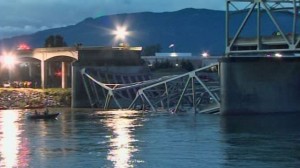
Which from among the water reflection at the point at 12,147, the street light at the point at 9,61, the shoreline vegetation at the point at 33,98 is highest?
the street light at the point at 9,61

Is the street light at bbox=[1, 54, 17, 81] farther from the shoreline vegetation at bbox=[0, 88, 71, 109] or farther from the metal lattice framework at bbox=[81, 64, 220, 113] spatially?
the metal lattice framework at bbox=[81, 64, 220, 113]

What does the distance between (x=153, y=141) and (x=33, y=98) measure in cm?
7432

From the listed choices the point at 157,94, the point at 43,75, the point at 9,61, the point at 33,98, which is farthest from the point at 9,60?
the point at 157,94

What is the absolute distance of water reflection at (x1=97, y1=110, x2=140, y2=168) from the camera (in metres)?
57.8

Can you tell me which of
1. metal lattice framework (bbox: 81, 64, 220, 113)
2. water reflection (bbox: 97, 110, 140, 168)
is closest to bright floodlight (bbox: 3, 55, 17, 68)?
metal lattice framework (bbox: 81, 64, 220, 113)

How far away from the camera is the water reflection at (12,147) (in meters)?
56.6

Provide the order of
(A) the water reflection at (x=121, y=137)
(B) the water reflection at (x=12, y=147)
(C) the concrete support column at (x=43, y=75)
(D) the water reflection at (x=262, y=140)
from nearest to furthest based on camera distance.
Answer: (B) the water reflection at (x=12, y=147), (D) the water reflection at (x=262, y=140), (A) the water reflection at (x=121, y=137), (C) the concrete support column at (x=43, y=75)

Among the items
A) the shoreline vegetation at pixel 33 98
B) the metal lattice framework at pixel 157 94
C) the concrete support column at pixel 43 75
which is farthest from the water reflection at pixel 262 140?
the concrete support column at pixel 43 75

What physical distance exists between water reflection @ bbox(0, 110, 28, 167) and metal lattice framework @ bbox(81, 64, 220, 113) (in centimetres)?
2802

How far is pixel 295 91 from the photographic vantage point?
10706 centimetres

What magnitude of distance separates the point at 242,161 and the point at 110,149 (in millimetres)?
12809

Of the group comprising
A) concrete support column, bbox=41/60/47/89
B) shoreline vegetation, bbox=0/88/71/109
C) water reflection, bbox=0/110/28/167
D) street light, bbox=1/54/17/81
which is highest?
street light, bbox=1/54/17/81

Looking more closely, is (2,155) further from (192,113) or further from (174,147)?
(192,113)

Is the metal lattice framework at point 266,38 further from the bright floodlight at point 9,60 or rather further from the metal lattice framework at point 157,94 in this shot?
the bright floodlight at point 9,60
